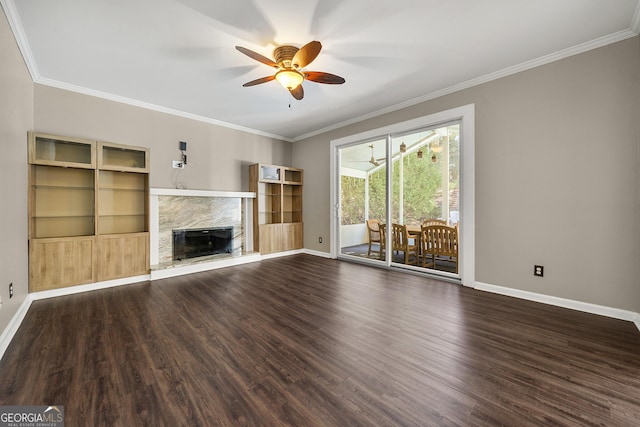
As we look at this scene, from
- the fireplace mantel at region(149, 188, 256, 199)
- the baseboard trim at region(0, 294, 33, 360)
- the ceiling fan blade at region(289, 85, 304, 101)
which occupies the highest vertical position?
the ceiling fan blade at region(289, 85, 304, 101)

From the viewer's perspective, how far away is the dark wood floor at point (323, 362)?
136cm

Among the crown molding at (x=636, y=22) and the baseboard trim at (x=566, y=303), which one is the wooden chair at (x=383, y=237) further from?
the crown molding at (x=636, y=22)

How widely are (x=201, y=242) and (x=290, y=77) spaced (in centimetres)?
345

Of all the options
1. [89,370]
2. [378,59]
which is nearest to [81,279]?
[89,370]

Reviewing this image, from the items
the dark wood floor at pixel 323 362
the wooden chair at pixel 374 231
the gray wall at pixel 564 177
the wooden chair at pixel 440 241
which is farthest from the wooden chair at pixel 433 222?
the dark wood floor at pixel 323 362

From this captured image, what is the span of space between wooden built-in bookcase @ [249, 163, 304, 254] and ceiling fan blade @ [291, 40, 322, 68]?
2945 mm

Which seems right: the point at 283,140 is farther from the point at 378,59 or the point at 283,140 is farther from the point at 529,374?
the point at 529,374

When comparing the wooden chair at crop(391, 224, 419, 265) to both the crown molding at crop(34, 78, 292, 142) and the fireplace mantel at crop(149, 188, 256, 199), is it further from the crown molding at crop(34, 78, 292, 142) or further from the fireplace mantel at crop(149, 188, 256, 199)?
the crown molding at crop(34, 78, 292, 142)

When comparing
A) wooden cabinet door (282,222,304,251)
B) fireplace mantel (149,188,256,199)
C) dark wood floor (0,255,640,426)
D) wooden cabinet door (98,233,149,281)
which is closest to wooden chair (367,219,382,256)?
wooden cabinet door (282,222,304,251)

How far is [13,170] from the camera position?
245 centimetres

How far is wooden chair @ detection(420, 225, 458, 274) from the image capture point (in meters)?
3.78

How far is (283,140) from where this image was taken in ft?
20.2

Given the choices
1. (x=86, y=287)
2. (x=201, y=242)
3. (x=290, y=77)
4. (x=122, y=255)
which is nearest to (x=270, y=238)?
(x=201, y=242)

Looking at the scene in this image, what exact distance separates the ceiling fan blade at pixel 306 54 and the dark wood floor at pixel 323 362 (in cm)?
250
